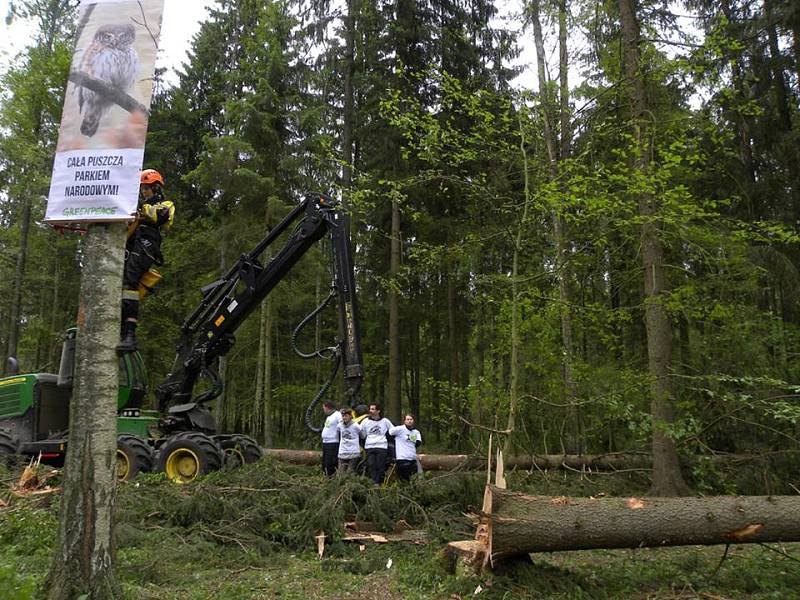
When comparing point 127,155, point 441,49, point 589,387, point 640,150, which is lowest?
point 589,387

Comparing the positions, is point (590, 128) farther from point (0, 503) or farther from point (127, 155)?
point (0, 503)

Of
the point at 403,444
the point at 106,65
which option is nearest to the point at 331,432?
the point at 403,444

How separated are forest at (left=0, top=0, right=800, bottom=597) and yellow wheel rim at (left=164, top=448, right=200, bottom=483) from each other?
2.63 meters

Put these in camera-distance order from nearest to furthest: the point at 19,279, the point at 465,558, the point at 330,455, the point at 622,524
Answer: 1. the point at 622,524
2. the point at 465,558
3. the point at 330,455
4. the point at 19,279

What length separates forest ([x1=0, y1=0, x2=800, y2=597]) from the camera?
939cm

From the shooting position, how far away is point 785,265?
12.2 metres

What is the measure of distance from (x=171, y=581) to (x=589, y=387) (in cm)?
822

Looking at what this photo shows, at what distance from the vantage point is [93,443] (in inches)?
168

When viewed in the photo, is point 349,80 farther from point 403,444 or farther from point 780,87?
point 403,444

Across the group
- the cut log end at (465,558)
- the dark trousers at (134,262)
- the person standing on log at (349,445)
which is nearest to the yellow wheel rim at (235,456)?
the person standing on log at (349,445)

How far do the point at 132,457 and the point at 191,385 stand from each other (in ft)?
5.42

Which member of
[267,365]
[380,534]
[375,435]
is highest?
[267,365]

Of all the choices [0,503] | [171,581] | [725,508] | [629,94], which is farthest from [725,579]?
[0,503]

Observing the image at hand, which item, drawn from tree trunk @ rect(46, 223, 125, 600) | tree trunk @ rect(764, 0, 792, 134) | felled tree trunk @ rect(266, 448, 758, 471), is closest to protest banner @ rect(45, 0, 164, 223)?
tree trunk @ rect(46, 223, 125, 600)
